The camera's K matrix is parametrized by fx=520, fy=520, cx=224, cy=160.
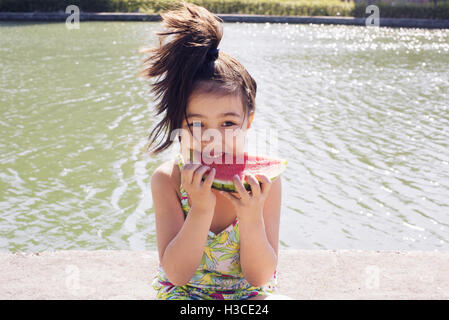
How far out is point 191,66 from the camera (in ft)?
7.20

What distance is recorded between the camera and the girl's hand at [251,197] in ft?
6.56

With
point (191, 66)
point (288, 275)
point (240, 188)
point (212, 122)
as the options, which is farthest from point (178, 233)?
point (288, 275)

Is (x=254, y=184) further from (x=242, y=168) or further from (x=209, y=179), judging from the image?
(x=242, y=168)

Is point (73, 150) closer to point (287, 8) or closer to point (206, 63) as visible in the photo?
point (206, 63)

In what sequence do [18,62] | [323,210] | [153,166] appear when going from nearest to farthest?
[323,210] < [153,166] < [18,62]

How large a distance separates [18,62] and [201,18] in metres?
12.3

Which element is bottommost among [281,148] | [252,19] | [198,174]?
[281,148]

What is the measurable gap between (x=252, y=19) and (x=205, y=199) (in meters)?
24.6

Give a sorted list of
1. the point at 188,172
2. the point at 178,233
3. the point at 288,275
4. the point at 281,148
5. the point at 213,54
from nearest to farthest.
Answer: the point at 188,172
the point at 178,233
the point at 213,54
the point at 288,275
the point at 281,148

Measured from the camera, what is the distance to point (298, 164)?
6.88 metres

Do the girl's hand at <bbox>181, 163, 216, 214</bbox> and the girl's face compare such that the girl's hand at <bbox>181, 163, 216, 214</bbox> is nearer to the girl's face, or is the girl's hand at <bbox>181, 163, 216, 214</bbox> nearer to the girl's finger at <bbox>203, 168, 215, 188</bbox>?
the girl's finger at <bbox>203, 168, 215, 188</bbox>

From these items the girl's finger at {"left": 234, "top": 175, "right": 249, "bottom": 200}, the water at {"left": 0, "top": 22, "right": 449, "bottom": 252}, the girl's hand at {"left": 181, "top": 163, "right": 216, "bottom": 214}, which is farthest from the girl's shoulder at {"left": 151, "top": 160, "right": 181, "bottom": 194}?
the water at {"left": 0, "top": 22, "right": 449, "bottom": 252}

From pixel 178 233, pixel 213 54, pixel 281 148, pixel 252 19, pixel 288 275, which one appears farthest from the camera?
pixel 252 19

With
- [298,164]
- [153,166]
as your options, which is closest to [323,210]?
[298,164]
